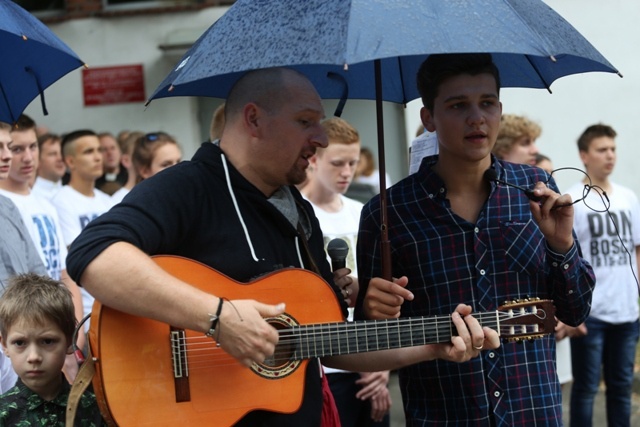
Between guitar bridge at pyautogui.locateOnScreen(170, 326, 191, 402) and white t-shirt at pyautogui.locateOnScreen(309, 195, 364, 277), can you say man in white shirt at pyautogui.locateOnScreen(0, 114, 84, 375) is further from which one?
guitar bridge at pyautogui.locateOnScreen(170, 326, 191, 402)

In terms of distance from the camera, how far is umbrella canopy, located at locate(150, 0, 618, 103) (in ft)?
8.89

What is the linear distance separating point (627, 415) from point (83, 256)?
4.97 metres

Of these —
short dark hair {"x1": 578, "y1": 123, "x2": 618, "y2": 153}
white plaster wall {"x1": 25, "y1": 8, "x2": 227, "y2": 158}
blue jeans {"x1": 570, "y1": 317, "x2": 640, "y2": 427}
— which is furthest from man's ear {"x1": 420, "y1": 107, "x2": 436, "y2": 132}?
white plaster wall {"x1": 25, "y1": 8, "x2": 227, "y2": 158}

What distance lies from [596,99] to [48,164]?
7.06 meters

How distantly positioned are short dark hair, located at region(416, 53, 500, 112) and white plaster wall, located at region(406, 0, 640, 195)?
8510mm

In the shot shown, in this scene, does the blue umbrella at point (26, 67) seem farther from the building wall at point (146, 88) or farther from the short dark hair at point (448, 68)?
the building wall at point (146, 88)

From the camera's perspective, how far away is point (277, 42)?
112 inches

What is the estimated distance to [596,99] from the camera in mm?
12117

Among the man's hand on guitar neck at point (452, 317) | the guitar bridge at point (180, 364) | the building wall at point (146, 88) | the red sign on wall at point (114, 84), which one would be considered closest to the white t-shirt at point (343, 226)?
the man's hand on guitar neck at point (452, 317)

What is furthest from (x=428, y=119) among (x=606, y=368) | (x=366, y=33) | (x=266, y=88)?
(x=606, y=368)

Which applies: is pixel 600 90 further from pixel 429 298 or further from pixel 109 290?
pixel 109 290

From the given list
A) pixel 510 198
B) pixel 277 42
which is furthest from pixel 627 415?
pixel 277 42

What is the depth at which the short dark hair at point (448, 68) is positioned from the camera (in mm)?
3445

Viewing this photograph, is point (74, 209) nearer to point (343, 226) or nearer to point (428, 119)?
point (343, 226)
